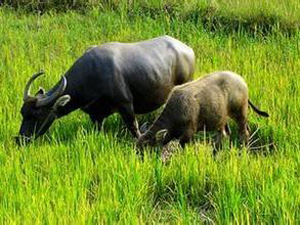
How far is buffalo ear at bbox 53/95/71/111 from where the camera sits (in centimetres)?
509

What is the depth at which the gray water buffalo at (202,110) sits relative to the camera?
15.6ft

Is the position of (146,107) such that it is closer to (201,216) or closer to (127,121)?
(127,121)

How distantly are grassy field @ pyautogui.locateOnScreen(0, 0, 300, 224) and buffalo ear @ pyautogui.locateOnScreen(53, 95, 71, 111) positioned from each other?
0.25 m

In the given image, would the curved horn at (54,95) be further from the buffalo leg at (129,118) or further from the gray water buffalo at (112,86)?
the buffalo leg at (129,118)

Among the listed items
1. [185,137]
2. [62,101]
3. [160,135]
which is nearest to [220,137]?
[185,137]

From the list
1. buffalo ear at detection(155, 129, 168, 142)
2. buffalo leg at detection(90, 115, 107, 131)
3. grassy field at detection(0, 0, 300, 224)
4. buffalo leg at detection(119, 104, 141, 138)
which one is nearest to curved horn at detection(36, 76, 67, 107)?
grassy field at detection(0, 0, 300, 224)

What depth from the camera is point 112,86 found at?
5.28 meters

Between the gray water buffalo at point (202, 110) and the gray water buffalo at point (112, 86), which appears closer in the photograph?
the gray water buffalo at point (202, 110)

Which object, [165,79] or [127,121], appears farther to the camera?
[165,79]

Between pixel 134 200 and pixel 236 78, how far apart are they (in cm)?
180

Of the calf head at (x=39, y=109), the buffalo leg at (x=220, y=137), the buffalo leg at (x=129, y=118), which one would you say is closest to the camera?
the calf head at (x=39, y=109)

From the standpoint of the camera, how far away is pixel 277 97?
5410mm

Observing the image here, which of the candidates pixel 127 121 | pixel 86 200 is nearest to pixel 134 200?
pixel 86 200

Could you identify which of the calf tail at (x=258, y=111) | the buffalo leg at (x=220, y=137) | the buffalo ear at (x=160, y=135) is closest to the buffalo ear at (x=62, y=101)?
the buffalo ear at (x=160, y=135)
